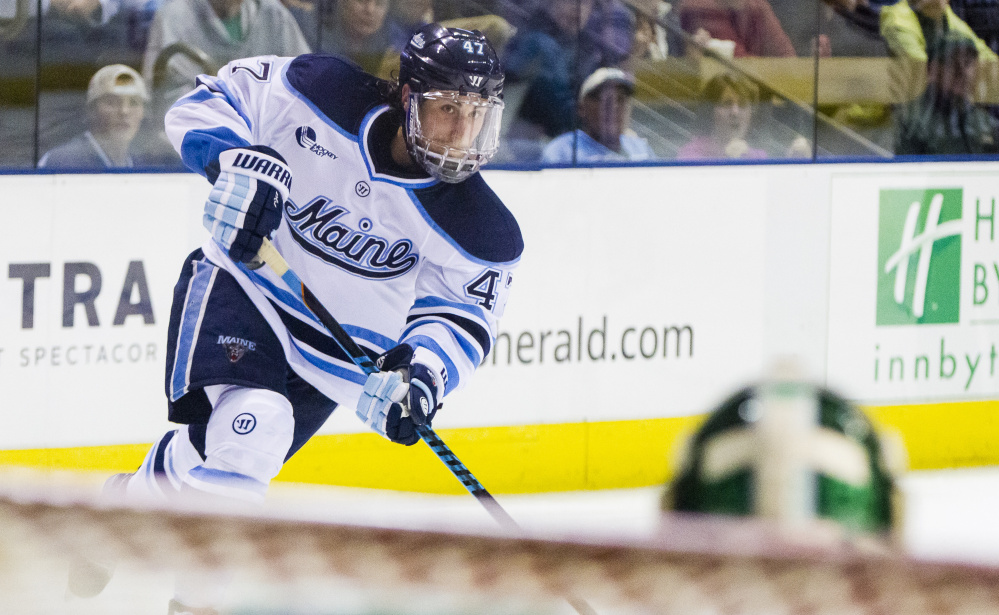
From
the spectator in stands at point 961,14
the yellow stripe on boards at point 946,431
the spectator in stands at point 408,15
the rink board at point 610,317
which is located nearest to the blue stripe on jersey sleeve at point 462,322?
the rink board at point 610,317

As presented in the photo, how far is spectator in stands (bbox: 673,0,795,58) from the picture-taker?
4680 millimetres

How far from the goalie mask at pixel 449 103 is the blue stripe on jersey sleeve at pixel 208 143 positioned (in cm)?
41

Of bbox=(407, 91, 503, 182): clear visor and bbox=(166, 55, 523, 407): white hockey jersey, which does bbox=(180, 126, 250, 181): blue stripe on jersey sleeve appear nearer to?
bbox=(166, 55, 523, 407): white hockey jersey

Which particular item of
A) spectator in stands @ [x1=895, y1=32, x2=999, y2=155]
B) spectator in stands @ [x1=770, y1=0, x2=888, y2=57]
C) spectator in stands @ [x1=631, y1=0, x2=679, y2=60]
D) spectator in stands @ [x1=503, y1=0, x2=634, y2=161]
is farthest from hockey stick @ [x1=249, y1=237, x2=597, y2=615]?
spectator in stands @ [x1=895, y1=32, x2=999, y2=155]

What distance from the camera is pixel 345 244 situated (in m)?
3.55

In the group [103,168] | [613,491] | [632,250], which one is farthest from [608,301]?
[103,168]

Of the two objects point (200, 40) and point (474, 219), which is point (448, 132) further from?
point (200, 40)

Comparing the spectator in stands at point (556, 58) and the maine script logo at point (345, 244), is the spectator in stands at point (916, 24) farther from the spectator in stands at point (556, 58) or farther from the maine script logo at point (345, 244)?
the maine script logo at point (345, 244)

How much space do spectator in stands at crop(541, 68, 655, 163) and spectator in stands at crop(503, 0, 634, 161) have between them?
0.03m

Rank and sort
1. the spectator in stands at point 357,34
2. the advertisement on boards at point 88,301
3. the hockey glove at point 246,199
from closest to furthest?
the hockey glove at point 246,199 → the advertisement on boards at point 88,301 → the spectator in stands at point 357,34

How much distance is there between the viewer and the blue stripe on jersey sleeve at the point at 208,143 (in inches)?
132

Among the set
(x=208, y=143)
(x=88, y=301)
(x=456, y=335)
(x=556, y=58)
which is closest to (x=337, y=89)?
(x=208, y=143)

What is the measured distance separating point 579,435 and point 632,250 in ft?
2.02

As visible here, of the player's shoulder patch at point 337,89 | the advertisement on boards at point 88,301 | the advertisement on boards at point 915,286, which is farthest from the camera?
the advertisement on boards at point 915,286
